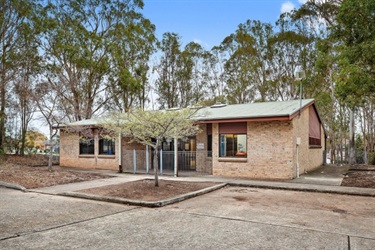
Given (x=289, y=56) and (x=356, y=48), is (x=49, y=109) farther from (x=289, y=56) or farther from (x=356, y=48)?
(x=289, y=56)

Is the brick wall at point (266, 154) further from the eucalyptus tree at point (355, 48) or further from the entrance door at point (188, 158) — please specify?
the eucalyptus tree at point (355, 48)

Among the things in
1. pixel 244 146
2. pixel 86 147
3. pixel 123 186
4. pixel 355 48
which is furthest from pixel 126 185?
pixel 355 48

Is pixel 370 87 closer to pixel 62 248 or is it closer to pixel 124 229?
pixel 124 229

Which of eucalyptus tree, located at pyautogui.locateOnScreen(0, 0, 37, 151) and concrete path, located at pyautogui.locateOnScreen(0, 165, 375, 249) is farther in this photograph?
→ eucalyptus tree, located at pyautogui.locateOnScreen(0, 0, 37, 151)

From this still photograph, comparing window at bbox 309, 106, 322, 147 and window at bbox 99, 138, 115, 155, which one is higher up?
window at bbox 309, 106, 322, 147

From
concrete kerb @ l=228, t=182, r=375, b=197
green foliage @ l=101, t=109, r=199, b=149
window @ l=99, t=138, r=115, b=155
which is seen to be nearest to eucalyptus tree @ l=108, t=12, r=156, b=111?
window @ l=99, t=138, r=115, b=155

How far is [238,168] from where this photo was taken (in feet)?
47.1

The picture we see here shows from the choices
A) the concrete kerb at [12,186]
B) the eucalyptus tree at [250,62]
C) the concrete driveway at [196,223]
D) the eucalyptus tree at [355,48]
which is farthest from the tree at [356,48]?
the eucalyptus tree at [250,62]

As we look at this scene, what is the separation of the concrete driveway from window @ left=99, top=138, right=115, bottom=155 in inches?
363

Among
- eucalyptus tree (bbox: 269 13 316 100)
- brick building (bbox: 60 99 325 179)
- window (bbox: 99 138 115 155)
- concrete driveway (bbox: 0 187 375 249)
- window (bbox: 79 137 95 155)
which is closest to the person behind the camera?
concrete driveway (bbox: 0 187 375 249)

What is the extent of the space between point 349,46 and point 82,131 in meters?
15.2

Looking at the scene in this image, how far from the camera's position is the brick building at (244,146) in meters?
13.4

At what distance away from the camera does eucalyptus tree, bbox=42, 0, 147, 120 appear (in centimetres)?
2633

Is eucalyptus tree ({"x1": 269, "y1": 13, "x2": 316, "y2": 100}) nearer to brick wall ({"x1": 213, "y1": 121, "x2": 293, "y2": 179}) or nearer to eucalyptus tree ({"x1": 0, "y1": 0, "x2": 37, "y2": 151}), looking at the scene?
brick wall ({"x1": 213, "y1": 121, "x2": 293, "y2": 179})
